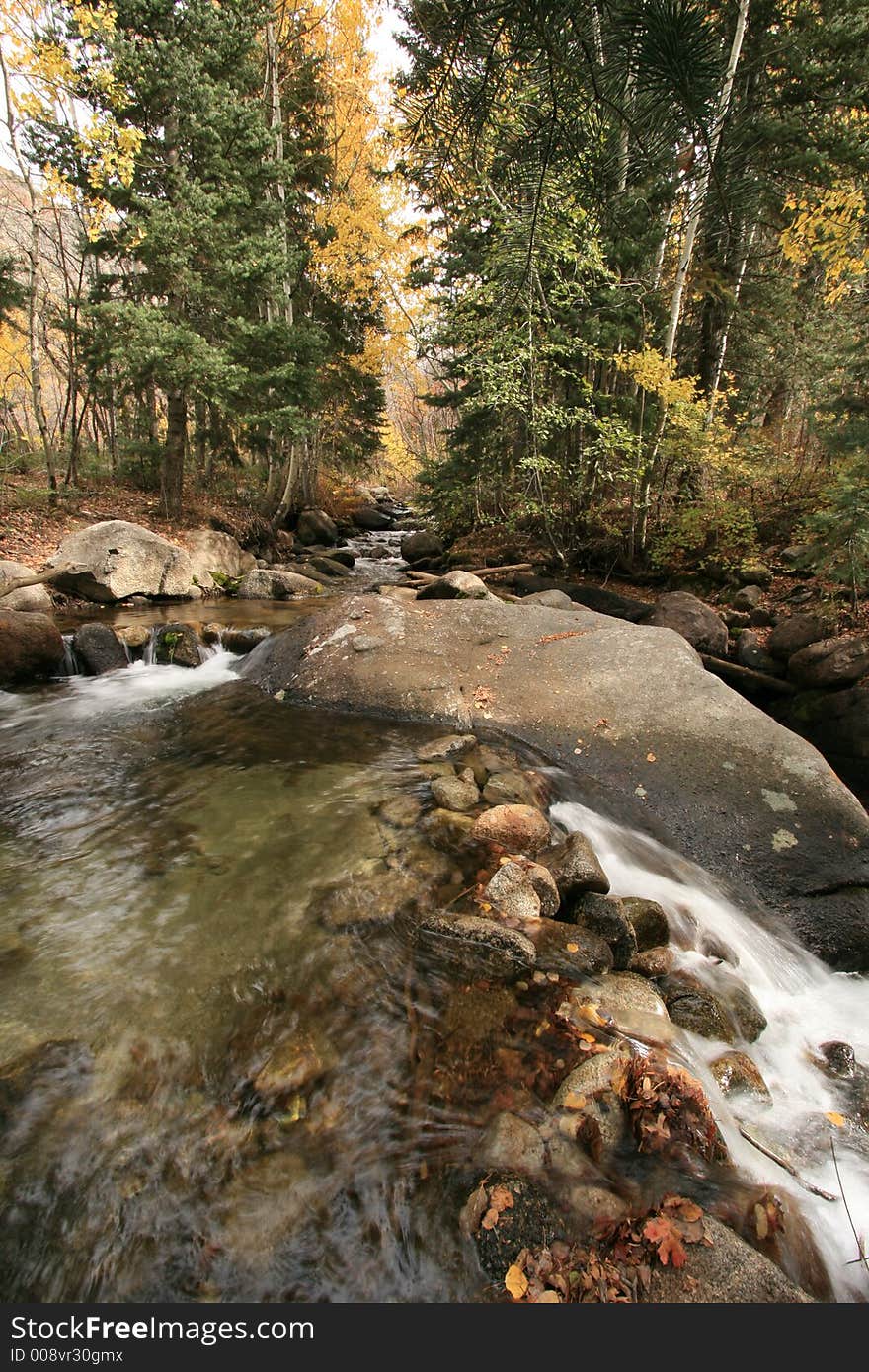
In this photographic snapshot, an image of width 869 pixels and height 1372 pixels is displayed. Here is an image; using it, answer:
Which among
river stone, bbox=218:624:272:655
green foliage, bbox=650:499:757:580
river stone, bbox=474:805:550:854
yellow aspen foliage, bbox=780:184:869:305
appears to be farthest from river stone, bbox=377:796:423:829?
green foliage, bbox=650:499:757:580

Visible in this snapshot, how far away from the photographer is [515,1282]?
1.79 m

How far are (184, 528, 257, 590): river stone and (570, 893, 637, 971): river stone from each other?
10.9 metres

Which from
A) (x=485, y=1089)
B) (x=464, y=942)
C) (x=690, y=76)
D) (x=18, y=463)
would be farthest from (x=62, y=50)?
(x=485, y=1089)

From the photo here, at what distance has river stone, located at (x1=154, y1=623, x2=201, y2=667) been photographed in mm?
8070

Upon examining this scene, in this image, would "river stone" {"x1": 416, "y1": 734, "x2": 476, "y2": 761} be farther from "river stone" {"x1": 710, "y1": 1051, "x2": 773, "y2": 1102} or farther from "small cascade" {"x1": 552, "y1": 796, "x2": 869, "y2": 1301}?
"river stone" {"x1": 710, "y1": 1051, "x2": 773, "y2": 1102}

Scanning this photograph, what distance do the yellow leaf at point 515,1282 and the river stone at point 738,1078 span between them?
1.36 m

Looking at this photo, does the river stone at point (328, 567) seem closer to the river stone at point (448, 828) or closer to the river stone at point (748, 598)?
the river stone at point (748, 598)

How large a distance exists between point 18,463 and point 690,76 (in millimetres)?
19056

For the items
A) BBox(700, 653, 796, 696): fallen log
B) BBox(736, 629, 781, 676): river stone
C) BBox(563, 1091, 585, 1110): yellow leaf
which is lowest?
BBox(563, 1091, 585, 1110): yellow leaf

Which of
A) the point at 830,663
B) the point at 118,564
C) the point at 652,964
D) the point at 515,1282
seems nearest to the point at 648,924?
the point at 652,964

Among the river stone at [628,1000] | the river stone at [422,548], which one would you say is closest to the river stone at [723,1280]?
the river stone at [628,1000]

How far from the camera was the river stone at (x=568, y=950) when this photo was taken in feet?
9.67

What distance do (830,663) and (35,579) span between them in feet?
38.1

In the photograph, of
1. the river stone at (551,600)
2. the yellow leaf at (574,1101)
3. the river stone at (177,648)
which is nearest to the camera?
the yellow leaf at (574,1101)
